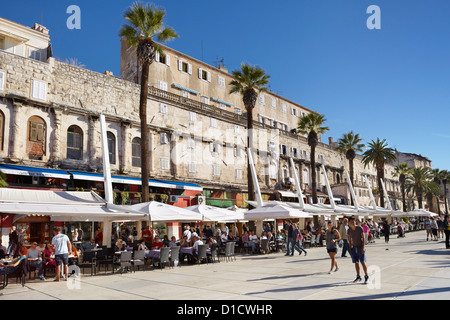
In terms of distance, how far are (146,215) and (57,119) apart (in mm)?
11609

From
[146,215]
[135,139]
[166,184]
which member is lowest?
[146,215]

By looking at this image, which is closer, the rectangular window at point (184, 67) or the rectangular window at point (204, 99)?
the rectangular window at point (184, 67)

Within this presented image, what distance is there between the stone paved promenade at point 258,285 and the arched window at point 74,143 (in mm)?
11488

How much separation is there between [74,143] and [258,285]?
679 inches

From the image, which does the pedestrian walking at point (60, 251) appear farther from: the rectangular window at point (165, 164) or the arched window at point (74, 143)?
the rectangular window at point (165, 164)

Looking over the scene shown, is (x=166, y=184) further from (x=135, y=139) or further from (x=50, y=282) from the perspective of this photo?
(x=50, y=282)

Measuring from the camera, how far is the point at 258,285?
9.16m

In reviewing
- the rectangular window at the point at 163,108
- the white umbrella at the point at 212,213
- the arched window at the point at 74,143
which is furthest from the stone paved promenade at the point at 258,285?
the rectangular window at the point at 163,108

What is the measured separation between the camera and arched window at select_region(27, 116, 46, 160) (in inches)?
781

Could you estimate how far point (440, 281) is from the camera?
28.7 feet

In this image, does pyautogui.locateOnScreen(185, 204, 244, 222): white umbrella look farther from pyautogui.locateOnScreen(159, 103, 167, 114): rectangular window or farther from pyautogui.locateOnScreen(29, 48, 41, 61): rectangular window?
pyautogui.locateOnScreen(29, 48, 41, 61): rectangular window

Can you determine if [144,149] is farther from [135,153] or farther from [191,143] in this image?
[191,143]

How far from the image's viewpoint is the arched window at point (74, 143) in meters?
21.7
